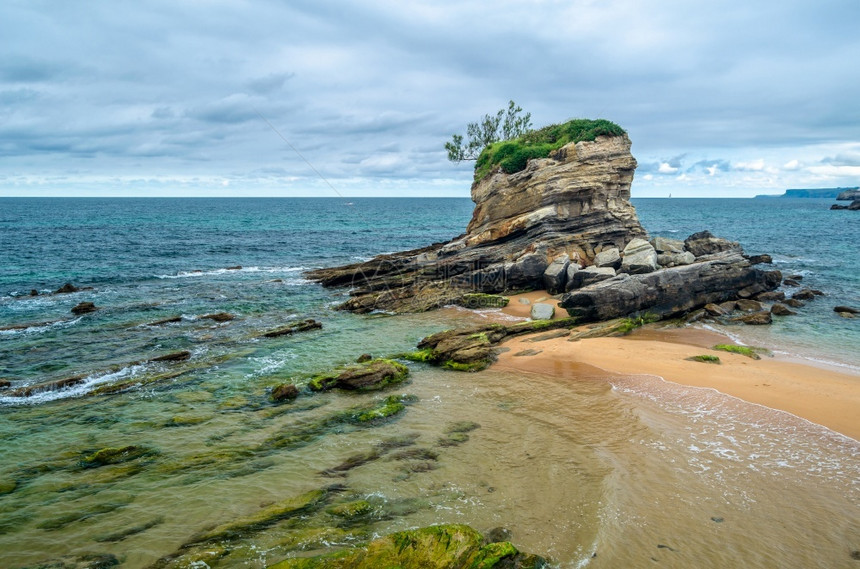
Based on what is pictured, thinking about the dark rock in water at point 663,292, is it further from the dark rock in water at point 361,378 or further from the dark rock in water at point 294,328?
the dark rock in water at point 294,328

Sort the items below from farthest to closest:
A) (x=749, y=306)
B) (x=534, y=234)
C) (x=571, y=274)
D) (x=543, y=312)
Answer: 1. (x=534, y=234)
2. (x=571, y=274)
3. (x=749, y=306)
4. (x=543, y=312)

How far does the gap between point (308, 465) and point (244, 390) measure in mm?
6796

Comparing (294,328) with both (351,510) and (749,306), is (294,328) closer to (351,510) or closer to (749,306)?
(351,510)

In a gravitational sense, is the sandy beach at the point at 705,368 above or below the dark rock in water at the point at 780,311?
below

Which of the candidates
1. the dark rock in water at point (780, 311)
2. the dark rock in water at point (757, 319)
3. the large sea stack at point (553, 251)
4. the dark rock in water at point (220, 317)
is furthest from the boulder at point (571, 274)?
the dark rock in water at point (220, 317)

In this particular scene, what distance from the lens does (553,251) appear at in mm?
35531

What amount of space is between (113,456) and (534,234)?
28974mm

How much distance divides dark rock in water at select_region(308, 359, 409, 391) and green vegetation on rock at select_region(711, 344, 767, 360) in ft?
45.2

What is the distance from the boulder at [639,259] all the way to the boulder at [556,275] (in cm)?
348

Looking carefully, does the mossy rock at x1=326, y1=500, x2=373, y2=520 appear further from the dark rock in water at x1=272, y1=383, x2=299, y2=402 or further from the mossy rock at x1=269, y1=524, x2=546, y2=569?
the dark rock in water at x1=272, y1=383, x2=299, y2=402

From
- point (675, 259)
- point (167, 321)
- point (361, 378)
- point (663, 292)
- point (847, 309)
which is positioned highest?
point (675, 259)

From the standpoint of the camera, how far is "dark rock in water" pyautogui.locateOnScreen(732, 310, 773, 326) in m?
26.1

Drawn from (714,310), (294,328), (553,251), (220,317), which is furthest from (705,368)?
(220,317)

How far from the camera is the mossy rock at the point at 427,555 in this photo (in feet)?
27.2
